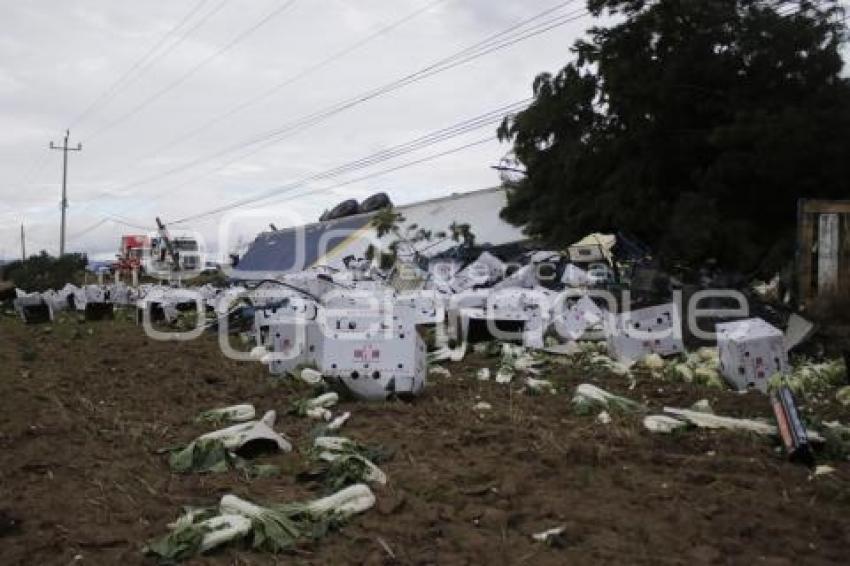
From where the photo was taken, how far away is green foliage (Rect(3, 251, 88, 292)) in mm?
36812

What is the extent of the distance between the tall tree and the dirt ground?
38.5 ft

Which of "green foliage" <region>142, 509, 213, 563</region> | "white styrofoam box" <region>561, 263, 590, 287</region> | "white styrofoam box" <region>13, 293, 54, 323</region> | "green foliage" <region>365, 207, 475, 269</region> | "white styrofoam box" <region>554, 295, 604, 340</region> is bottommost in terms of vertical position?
"green foliage" <region>142, 509, 213, 563</region>

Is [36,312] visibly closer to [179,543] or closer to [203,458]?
[203,458]

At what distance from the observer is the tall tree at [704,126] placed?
1853 centimetres

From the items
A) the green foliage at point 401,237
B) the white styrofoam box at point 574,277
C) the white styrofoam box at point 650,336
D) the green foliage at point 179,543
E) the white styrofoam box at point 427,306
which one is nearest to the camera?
the green foliage at point 179,543

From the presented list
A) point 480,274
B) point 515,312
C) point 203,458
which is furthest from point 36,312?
point 203,458

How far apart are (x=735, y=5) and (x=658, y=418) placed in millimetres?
16905

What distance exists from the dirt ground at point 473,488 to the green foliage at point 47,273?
30.9 meters

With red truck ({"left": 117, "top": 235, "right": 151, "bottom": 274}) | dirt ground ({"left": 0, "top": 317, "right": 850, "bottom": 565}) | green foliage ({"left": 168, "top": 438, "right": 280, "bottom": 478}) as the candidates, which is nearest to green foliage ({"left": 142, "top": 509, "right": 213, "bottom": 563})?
dirt ground ({"left": 0, "top": 317, "right": 850, "bottom": 565})

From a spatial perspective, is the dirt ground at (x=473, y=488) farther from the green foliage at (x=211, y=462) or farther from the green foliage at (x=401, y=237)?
the green foliage at (x=401, y=237)

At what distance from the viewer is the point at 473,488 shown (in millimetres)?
4961

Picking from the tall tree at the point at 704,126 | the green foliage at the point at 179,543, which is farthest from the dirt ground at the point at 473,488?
the tall tree at the point at 704,126

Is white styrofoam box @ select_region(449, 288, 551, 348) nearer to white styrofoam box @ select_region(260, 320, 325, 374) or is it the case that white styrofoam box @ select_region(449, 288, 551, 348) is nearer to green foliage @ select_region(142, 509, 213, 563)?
white styrofoam box @ select_region(260, 320, 325, 374)

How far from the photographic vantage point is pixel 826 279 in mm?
12445
